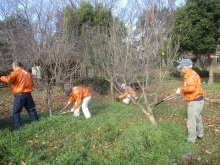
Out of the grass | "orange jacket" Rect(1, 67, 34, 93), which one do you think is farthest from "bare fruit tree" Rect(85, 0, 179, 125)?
"orange jacket" Rect(1, 67, 34, 93)

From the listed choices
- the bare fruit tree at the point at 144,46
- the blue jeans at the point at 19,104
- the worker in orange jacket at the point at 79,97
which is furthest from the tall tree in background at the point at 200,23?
the blue jeans at the point at 19,104

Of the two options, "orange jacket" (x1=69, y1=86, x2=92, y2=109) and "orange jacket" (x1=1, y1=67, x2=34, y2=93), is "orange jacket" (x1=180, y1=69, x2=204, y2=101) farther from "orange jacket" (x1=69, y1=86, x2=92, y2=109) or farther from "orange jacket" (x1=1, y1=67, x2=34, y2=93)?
"orange jacket" (x1=1, y1=67, x2=34, y2=93)

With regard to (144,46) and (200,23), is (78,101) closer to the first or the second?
(144,46)

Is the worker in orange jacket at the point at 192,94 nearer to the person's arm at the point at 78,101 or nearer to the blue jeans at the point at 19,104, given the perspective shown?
the person's arm at the point at 78,101

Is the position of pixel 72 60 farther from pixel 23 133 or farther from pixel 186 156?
pixel 186 156

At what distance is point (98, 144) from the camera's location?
496cm

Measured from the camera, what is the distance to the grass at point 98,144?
169 inches

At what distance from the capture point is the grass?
4281 millimetres

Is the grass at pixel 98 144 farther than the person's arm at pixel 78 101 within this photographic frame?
No

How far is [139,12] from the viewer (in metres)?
7.80

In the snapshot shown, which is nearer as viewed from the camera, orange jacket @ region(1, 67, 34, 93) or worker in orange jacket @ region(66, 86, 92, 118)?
orange jacket @ region(1, 67, 34, 93)

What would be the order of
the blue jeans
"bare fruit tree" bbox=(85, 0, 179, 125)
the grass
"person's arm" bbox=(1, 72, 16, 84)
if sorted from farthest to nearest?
"bare fruit tree" bbox=(85, 0, 179, 125), the blue jeans, "person's arm" bbox=(1, 72, 16, 84), the grass

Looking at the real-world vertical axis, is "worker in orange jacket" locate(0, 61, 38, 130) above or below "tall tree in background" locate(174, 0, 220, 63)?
below

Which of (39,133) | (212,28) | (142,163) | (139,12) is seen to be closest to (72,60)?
(139,12)
